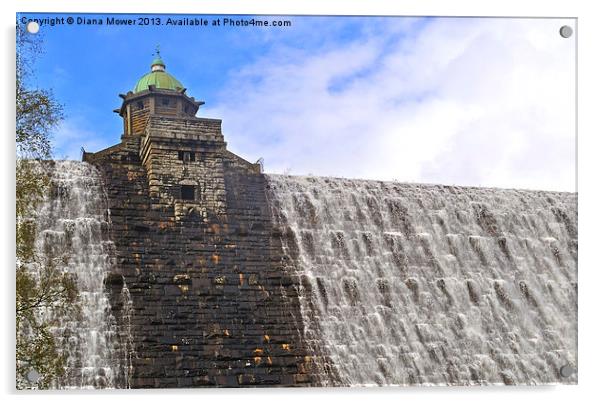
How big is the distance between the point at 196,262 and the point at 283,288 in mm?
1137

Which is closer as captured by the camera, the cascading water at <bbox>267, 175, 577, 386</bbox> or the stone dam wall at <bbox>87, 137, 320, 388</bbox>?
the stone dam wall at <bbox>87, 137, 320, 388</bbox>

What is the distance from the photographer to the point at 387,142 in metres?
10.9

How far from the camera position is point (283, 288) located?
36.8 feet

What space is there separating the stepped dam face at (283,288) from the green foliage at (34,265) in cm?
17

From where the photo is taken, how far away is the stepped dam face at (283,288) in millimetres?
10320

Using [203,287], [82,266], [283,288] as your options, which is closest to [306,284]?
[283,288]

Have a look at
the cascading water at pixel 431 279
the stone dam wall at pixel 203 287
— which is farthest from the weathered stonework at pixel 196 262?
the cascading water at pixel 431 279

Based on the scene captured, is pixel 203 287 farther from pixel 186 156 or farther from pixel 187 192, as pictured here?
pixel 186 156

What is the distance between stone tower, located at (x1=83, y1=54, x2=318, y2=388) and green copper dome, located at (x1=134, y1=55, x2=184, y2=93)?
0.01 meters

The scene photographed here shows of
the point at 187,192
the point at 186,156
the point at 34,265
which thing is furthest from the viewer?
the point at 186,156

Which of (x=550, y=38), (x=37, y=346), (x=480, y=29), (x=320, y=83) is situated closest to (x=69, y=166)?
(x=37, y=346)

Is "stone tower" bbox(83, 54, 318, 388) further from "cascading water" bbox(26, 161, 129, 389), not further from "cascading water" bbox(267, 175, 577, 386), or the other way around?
"cascading water" bbox(267, 175, 577, 386)

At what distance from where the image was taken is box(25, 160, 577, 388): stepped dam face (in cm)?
1032

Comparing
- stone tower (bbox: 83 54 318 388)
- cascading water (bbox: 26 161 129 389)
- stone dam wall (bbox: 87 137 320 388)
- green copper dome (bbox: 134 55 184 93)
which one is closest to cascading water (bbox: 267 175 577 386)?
stone dam wall (bbox: 87 137 320 388)
